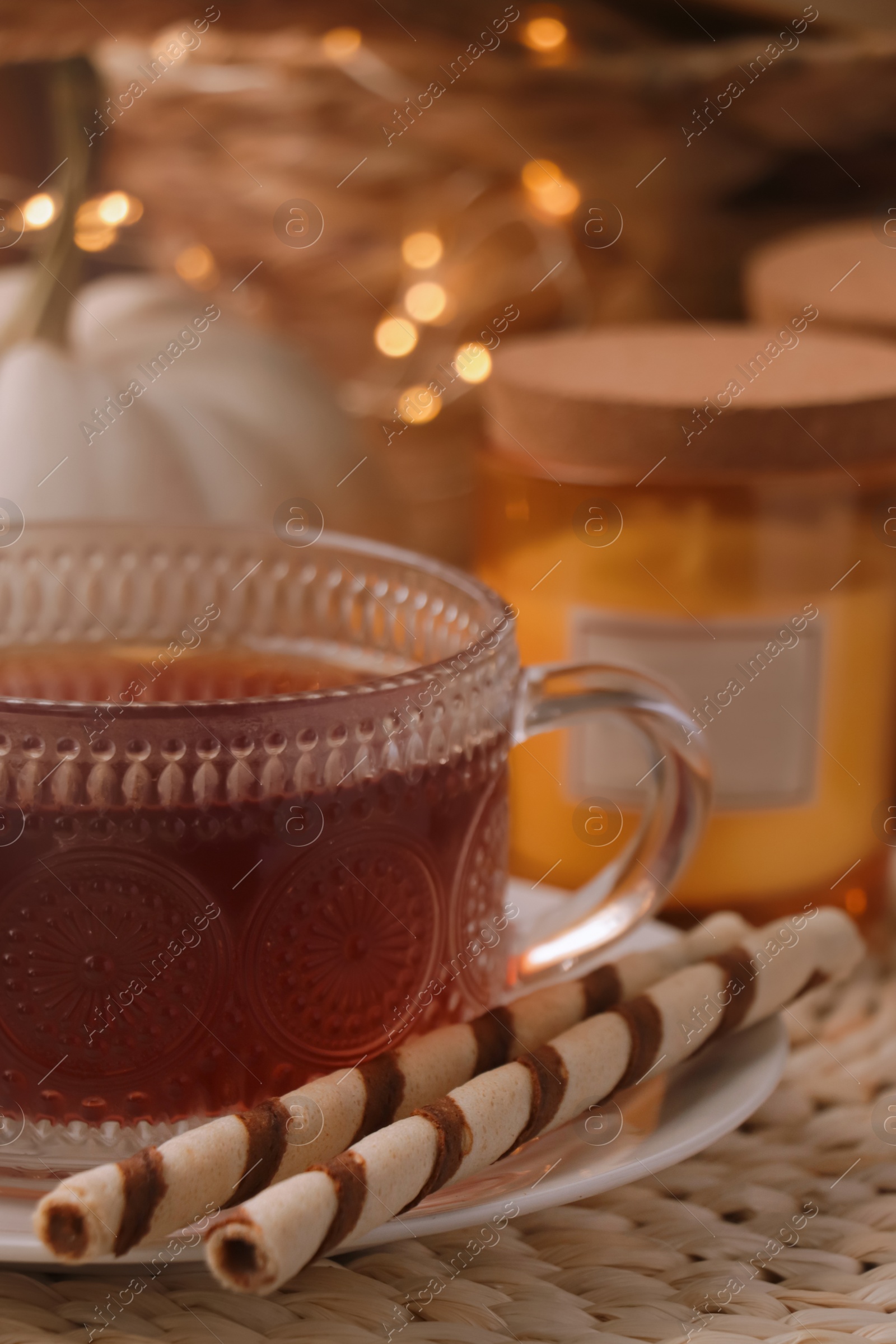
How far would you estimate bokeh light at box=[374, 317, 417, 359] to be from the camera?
1.47 m

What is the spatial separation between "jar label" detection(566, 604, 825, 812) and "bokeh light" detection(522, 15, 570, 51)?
0.68 metres

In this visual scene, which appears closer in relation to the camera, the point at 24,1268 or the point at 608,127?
the point at 24,1268

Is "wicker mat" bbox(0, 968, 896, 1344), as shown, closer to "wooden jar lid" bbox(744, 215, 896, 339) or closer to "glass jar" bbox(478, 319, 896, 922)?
"glass jar" bbox(478, 319, 896, 922)

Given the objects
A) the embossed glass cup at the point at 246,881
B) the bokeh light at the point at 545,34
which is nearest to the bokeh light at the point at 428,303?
the bokeh light at the point at 545,34

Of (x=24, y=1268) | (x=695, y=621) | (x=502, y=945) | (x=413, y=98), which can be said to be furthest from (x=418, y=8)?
(x=24, y=1268)

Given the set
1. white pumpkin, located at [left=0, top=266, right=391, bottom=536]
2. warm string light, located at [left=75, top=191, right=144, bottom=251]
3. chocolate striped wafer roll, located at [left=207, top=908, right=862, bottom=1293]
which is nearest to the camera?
chocolate striped wafer roll, located at [left=207, top=908, right=862, bottom=1293]

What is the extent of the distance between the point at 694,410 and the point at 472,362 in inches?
17.7

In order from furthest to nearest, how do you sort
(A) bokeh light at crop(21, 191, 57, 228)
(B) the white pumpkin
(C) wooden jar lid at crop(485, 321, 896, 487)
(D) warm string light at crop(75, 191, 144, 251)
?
1. (D) warm string light at crop(75, 191, 144, 251)
2. (A) bokeh light at crop(21, 191, 57, 228)
3. (B) the white pumpkin
4. (C) wooden jar lid at crop(485, 321, 896, 487)

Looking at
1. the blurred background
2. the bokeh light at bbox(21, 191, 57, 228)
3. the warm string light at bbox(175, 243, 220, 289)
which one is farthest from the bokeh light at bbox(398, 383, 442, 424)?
the bokeh light at bbox(21, 191, 57, 228)

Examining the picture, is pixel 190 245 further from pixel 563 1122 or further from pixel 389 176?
pixel 563 1122

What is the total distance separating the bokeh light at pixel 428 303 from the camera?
1.48 m

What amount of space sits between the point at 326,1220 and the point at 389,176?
3.60ft

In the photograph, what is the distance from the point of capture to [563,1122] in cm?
65

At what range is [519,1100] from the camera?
0.63 m
